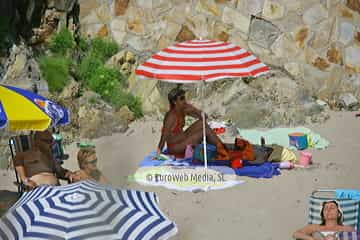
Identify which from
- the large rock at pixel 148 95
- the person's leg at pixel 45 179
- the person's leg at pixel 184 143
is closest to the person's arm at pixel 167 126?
the person's leg at pixel 184 143

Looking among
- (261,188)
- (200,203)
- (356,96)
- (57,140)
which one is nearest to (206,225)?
(200,203)

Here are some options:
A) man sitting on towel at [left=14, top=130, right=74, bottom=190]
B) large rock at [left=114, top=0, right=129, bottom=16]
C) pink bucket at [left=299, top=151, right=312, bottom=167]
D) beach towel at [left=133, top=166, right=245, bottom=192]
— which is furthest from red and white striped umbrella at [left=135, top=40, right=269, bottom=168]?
large rock at [left=114, top=0, right=129, bottom=16]

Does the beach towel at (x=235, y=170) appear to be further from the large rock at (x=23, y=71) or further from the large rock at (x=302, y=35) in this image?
the large rock at (x=302, y=35)

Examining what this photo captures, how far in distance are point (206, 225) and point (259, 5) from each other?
5090 millimetres

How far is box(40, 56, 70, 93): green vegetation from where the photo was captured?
9.56 m

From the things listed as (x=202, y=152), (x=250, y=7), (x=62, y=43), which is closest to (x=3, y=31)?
(x=62, y=43)

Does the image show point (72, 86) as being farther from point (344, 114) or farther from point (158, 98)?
point (344, 114)

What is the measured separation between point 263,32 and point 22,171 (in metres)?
5.15

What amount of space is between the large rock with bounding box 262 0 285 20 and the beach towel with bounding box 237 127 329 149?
2.02 metres

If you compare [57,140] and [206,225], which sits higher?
[57,140]

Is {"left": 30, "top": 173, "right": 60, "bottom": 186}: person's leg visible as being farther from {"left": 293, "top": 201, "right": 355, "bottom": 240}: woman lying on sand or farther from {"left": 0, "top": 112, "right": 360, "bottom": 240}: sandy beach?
{"left": 293, "top": 201, "right": 355, "bottom": 240}: woman lying on sand

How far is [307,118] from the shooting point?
9.37 meters

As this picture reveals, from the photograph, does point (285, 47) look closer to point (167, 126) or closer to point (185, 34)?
point (185, 34)

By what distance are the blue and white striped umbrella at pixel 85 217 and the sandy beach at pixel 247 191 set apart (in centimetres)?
154
